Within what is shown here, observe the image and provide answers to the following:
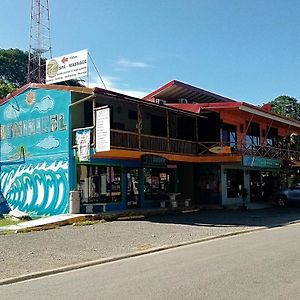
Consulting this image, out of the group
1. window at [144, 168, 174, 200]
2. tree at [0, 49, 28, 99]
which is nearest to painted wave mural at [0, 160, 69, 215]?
window at [144, 168, 174, 200]

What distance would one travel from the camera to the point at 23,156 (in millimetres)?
24469

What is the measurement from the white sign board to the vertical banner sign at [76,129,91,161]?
27.7 feet

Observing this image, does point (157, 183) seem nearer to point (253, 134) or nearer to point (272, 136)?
point (253, 134)

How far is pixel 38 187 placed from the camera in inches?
915

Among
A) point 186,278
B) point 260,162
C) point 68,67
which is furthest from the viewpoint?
point 68,67

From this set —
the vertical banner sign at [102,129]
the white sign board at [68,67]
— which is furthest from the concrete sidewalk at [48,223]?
the white sign board at [68,67]

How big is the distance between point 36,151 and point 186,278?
1680cm

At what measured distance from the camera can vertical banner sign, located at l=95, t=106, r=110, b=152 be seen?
750 inches

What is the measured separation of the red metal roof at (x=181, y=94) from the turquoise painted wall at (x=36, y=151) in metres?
7.79

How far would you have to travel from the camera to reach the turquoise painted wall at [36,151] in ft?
72.5

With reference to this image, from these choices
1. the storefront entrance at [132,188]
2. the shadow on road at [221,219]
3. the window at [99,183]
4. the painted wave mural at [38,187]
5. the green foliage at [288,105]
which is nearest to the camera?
the shadow on road at [221,219]

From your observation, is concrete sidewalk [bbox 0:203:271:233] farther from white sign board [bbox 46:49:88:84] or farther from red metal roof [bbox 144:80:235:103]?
white sign board [bbox 46:49:88:84]

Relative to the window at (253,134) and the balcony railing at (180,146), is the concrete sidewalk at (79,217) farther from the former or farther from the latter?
the window at (253,134)

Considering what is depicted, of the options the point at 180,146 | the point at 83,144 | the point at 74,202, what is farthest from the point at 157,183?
the point at 83,144
